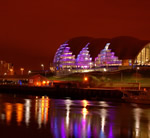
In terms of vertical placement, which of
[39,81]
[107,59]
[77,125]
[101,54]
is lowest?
[77,125]

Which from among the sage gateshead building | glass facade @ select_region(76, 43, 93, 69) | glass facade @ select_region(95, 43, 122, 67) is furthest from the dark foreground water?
glass facade @ select_region(76, 43, 93, 69)

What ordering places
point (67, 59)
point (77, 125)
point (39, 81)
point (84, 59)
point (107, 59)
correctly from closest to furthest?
point (77, 125)
point (39, 81)
point (107, 59)
point (84, 59)
point (67, 59)

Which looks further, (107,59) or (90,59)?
(90,59)

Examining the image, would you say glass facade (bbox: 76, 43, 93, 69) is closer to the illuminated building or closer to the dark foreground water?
the illuminated building

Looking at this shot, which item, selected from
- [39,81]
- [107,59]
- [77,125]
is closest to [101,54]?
[107,59]

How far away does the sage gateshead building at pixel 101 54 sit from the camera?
10700 centimetres

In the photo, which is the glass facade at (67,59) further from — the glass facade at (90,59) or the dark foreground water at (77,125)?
the dark foreground water at (77,125)

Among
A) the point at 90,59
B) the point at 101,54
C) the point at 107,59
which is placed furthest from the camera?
the point at 90,59

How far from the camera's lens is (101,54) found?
11806cm

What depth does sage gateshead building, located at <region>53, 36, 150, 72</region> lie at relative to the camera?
351 feet

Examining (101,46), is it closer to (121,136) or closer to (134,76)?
(134,76)

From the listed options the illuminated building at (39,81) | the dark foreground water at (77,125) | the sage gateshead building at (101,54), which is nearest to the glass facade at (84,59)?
the sage gateshead building at (101,54)

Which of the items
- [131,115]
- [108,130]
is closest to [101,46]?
[131,115]

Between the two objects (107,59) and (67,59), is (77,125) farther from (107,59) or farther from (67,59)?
(67,59)
